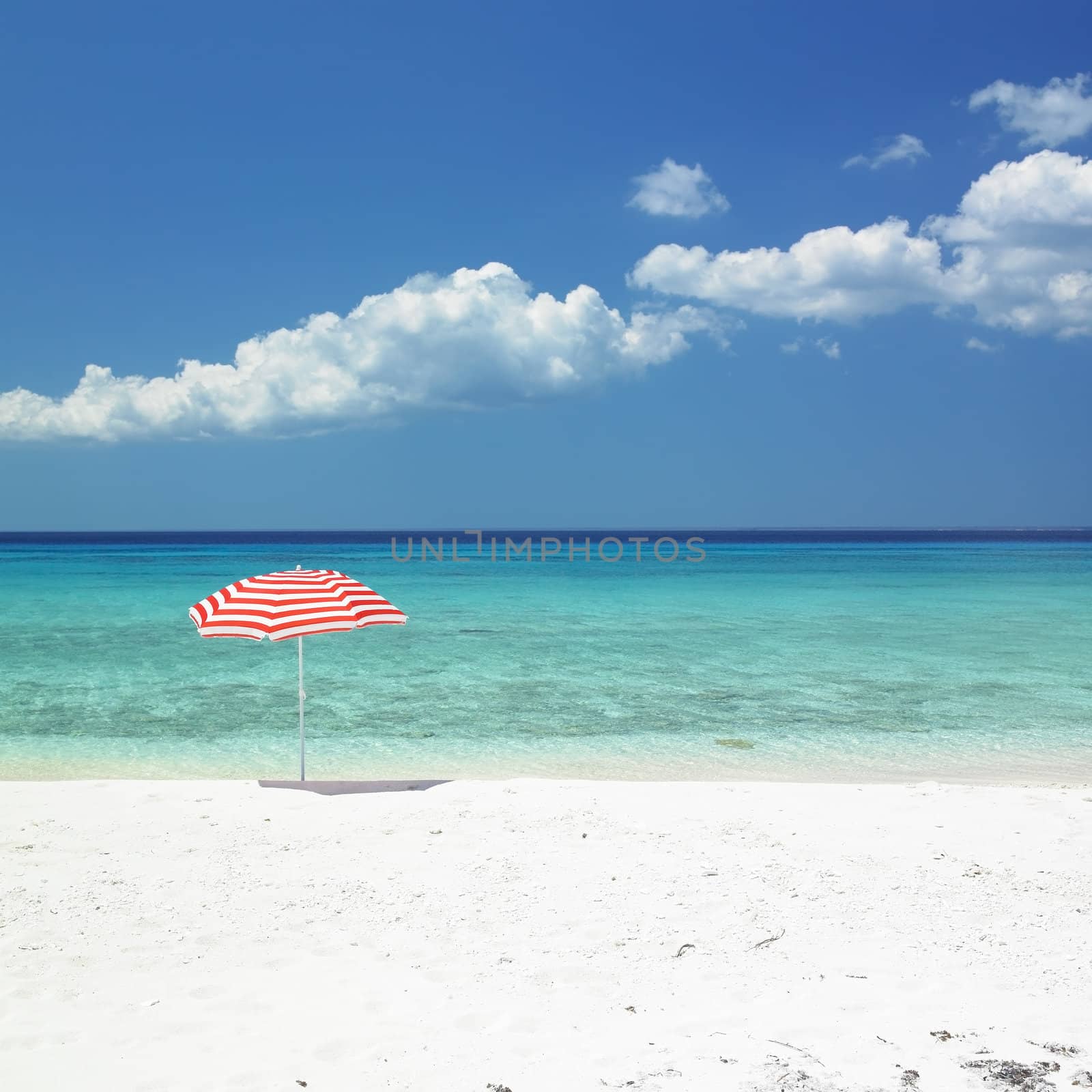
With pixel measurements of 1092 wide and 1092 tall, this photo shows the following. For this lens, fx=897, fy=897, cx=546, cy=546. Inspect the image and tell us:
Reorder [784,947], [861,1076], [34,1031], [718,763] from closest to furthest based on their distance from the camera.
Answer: [861,1076], [34,1031], [784,947], [718,763]

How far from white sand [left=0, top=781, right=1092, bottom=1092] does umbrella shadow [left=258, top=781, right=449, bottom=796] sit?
0.69 meters

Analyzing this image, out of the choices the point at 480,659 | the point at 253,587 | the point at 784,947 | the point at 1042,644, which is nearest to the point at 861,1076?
the point at 784,947

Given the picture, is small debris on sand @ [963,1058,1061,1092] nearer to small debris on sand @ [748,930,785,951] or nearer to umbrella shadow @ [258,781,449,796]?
small debris on sand @ [748,930,785,951]

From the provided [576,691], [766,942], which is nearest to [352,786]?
[766,942]

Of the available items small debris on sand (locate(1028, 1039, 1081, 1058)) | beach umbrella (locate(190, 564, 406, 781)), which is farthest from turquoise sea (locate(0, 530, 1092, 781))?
small debris on sand (locate(1028, 1039, 1081, 1058))

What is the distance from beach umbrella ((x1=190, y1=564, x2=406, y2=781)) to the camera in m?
7.51

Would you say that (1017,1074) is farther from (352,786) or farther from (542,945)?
(352,786)

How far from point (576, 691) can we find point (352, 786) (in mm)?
6822

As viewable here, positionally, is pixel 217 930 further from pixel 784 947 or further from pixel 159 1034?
pixel 784 947

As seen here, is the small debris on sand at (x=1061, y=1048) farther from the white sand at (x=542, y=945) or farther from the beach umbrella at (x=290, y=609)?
the beach umbrella at (x=290, y=609)

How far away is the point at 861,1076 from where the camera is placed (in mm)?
3562

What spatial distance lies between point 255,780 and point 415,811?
7.73 feet

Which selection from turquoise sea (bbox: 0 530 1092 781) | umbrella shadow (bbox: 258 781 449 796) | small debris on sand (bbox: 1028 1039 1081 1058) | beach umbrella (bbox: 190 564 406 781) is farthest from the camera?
turquoise sea (bbox: 0 530 1092 781)

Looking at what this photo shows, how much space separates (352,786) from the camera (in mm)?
8508
